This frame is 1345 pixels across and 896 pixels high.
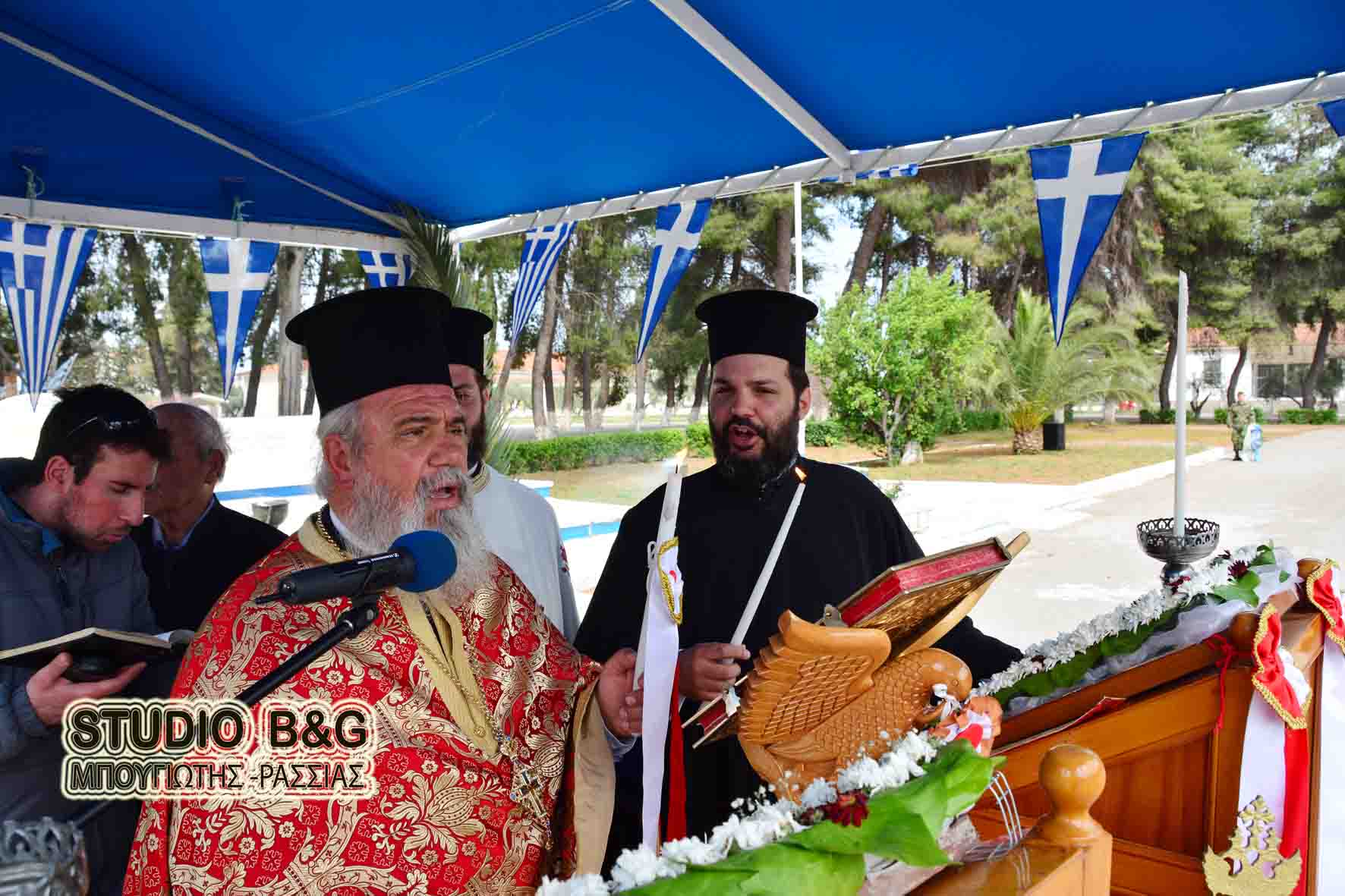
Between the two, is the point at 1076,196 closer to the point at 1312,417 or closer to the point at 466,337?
the point at 466,337

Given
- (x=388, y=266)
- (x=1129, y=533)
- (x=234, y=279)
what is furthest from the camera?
(x=1129, y=533)

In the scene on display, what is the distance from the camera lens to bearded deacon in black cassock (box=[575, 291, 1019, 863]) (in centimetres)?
270

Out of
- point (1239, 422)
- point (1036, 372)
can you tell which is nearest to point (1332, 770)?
point (1036, 372)

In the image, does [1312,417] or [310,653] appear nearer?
[310,653]

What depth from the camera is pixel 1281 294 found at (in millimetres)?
33312

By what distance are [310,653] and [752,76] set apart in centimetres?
322

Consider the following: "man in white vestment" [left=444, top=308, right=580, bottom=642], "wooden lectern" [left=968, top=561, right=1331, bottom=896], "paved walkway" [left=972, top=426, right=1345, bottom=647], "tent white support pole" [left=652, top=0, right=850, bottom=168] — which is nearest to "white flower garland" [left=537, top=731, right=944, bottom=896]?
"wooden lectern" [left=968, top=561, right=1331, bottom=896]

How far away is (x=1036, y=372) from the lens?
→ 22578 mm

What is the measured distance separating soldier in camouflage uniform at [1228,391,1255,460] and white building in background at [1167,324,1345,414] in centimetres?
1430

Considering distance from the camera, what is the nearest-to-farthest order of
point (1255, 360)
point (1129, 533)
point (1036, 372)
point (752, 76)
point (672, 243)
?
point (752, 76)
point (672, 243)
point (1129, 533)
point (1036, 372)
point (1255, 360)

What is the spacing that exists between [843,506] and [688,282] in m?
28.2

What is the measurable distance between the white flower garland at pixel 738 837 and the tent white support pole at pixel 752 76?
9.57 feet

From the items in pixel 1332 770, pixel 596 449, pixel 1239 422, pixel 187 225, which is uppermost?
pixel 187 225

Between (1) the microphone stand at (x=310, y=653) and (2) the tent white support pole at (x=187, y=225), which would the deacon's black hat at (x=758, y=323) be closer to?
(1) the microphone stand at (x=310, y=653)
